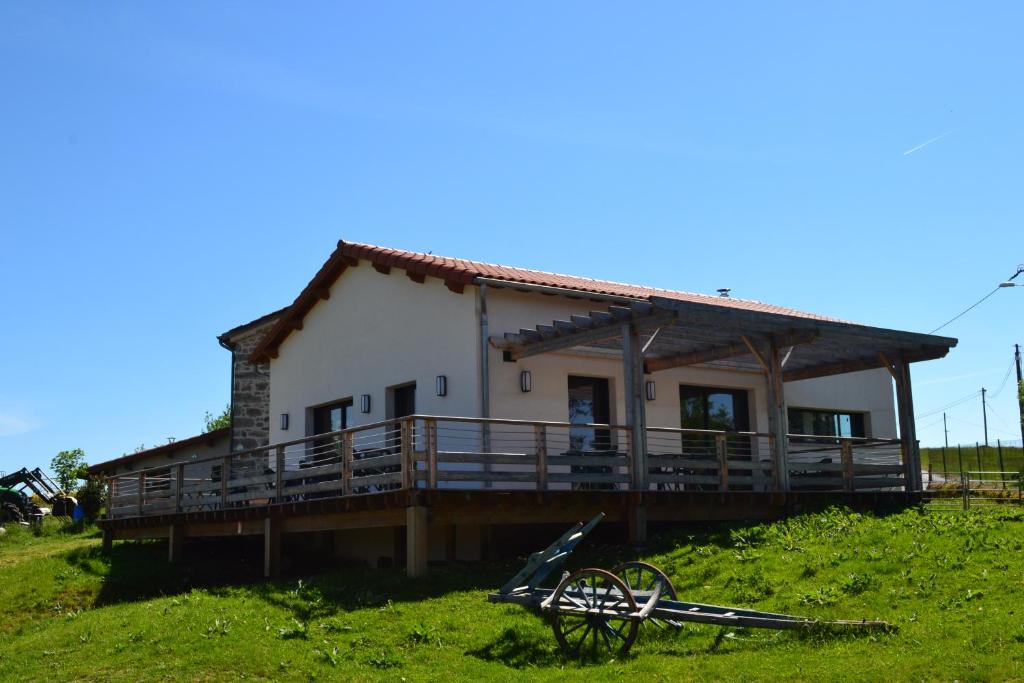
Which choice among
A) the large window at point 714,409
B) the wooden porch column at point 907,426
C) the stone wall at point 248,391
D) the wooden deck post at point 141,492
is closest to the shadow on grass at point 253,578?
the wooden deck post at point 141,492

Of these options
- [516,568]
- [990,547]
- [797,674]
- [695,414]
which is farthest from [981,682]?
[695,414]

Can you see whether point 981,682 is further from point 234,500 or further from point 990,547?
point 234,500

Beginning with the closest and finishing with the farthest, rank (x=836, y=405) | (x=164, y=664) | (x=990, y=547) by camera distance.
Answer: (x=164, y=664) < (x=990, y=547) < (x=836, y=405)

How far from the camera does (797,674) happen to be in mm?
8680

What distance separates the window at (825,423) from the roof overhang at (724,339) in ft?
6.73

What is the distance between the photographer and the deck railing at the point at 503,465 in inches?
563

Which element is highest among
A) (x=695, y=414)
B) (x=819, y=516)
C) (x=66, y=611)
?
(x=695, y=414)

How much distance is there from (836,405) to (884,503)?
5462mm

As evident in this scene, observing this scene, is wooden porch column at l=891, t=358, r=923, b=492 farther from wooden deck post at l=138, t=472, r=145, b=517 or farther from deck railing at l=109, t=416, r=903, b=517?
wooden deck post at l=138, t=472, r=145, b=517

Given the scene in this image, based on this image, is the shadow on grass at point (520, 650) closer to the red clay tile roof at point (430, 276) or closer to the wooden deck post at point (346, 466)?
the wooden deck post at point (346, 466)

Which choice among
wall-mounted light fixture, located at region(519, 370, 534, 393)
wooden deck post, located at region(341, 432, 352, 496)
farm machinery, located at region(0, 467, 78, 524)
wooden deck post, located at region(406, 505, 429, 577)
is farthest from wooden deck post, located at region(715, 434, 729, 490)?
farm machinery, located at region(0, 467, 78, 524)

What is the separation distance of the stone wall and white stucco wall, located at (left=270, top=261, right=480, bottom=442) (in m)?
3.44

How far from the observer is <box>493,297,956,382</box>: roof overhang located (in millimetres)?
14828

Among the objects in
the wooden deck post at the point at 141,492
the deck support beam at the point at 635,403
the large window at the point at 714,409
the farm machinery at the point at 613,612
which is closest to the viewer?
the farm machinery at the point at 613,612
